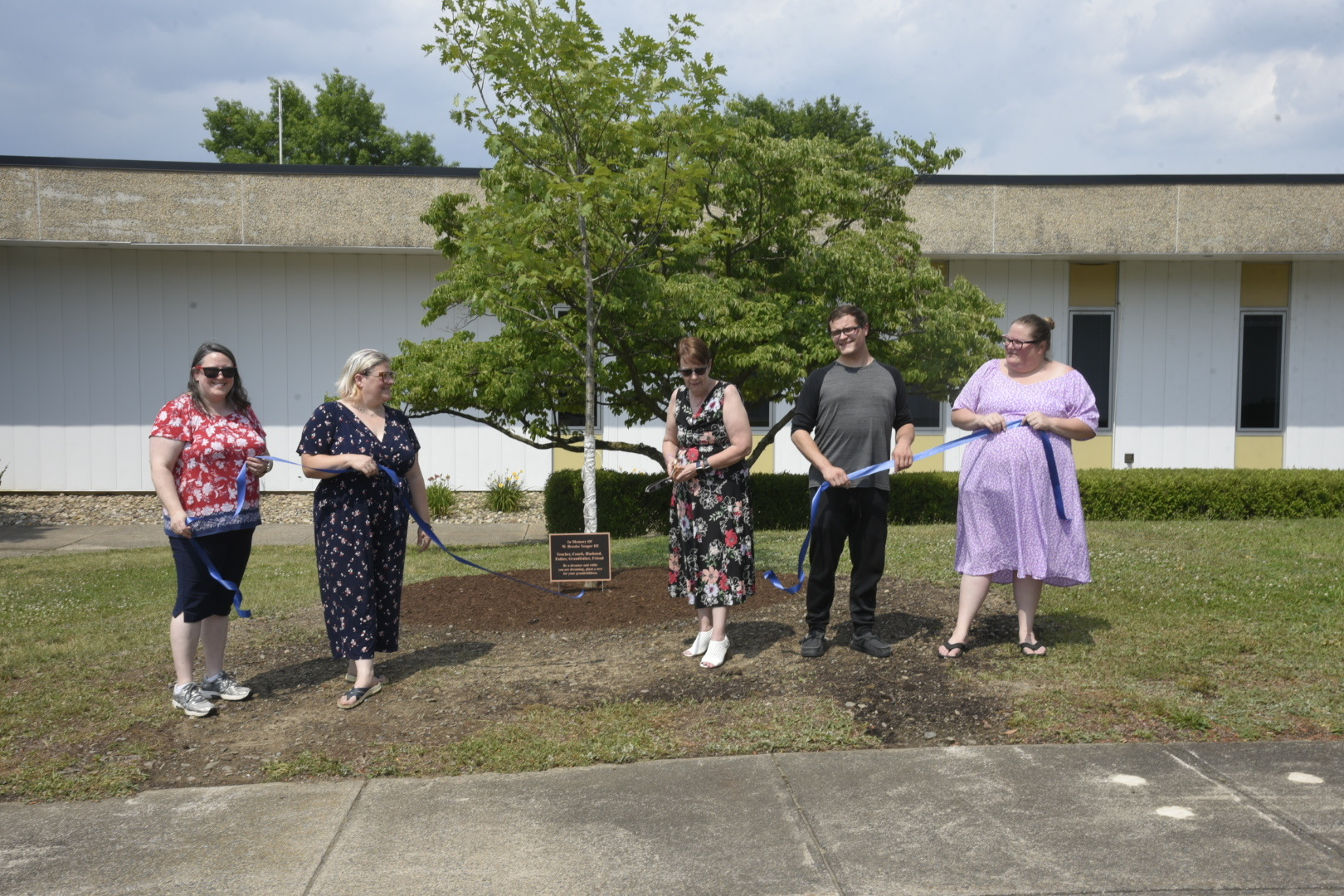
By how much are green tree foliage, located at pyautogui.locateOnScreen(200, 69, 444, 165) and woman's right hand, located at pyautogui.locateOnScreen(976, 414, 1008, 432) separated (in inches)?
1657

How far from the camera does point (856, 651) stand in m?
5.72

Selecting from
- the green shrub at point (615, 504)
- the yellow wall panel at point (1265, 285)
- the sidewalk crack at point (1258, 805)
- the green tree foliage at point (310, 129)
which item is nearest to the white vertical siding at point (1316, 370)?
the yellow wall panel at point (1265, 285)

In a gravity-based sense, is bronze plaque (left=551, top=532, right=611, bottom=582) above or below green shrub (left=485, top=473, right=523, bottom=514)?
above

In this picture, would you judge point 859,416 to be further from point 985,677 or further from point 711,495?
point 985,677

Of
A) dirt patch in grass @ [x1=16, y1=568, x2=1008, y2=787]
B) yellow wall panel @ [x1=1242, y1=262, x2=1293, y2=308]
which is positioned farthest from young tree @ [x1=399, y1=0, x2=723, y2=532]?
yellow wall panel @ [x1=1242, y1=262, x2=1293, y2=308]

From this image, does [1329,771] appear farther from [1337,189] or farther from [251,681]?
[1337,189]

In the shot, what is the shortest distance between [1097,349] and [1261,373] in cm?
266

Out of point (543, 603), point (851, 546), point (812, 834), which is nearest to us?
point (812, 834)

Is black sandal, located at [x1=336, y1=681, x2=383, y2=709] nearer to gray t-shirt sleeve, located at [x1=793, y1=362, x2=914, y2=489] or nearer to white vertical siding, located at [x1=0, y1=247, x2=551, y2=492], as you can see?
gray t-shirt sleeve, located at [x1=793, y1=362, x2=914, y2=489]

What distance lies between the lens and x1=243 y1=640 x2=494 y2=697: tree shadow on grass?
5.67 meters

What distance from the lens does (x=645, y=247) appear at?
8.89 m

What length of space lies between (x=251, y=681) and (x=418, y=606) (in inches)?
69.5

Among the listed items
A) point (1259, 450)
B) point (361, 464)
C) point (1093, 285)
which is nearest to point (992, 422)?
point (361, 464)

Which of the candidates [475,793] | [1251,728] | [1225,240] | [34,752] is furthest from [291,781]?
[1225,240]
